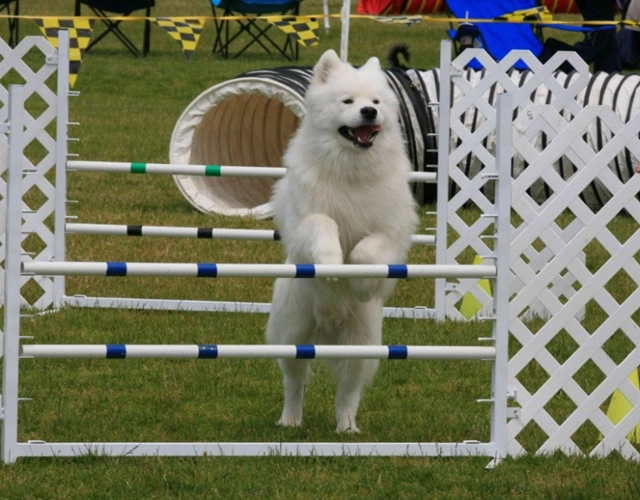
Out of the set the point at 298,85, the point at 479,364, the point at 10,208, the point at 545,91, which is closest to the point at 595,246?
the point at 545,91

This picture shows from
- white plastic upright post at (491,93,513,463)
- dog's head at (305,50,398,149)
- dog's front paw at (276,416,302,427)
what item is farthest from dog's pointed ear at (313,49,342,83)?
dog's front paw at (276,416,302,427)

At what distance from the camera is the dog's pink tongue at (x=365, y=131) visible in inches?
204

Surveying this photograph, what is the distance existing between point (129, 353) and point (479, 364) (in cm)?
256

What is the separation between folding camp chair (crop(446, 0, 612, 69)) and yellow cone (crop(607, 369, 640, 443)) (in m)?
10.9

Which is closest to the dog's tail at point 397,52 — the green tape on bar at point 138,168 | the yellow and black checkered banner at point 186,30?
the yellow and black checkered banner at point 186,30

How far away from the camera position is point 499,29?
1894 centimetres

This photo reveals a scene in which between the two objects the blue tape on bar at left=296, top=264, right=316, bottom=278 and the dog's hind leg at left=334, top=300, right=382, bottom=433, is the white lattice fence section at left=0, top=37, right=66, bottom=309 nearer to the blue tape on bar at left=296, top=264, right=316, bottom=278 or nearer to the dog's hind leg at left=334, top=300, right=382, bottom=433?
the dog's hind leg at left=334, top=300, right=382, bottom=433

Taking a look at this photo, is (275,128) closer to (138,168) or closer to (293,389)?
(138,168)

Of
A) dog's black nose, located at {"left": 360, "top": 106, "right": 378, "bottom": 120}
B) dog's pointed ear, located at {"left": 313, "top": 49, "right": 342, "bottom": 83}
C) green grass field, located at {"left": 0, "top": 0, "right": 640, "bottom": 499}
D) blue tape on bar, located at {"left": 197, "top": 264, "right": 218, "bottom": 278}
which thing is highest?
dog's pointed ear, located at {"left": 313, "top": 49, "right": 342, "bottom": 83}

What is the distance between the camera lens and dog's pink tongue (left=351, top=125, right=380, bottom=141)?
5.19m

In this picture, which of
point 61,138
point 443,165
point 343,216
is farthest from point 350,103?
point 61,138

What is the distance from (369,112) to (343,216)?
1.54 ft

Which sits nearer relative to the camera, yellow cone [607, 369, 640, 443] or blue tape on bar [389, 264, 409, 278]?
blue tape on bar [389, 264, 409, 278]

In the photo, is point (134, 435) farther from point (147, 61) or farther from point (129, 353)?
point (147, 61)
